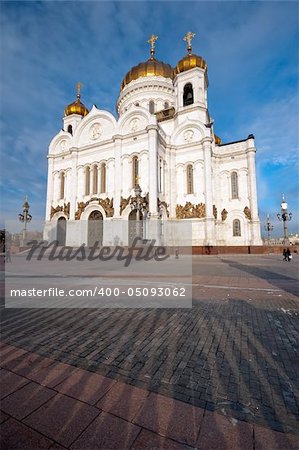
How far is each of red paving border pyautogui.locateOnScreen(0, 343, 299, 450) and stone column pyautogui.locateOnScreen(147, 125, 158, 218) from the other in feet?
71.0

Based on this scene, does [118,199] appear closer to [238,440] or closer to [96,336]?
[96,336]

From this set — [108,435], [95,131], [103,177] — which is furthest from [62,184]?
[108,435]

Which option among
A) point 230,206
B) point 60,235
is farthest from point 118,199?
point 230,206

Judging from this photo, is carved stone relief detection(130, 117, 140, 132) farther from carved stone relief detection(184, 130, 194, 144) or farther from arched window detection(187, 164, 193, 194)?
arched window detection(187, 164, 193, 194)

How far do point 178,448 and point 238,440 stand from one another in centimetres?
42

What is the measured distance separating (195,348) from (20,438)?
2050 millimetres

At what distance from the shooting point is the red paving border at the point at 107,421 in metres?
1.56

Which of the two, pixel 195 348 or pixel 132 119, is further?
pixel 132 119

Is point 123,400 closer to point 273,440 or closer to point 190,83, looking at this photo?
point 273,440

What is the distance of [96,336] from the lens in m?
3.48

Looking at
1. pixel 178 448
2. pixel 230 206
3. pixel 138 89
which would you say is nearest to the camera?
pixel 178 448

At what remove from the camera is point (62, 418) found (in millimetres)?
1801

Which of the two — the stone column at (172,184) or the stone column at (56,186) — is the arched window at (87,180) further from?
the stone column at (172,184)

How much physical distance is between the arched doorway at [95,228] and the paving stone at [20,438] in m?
25.6
